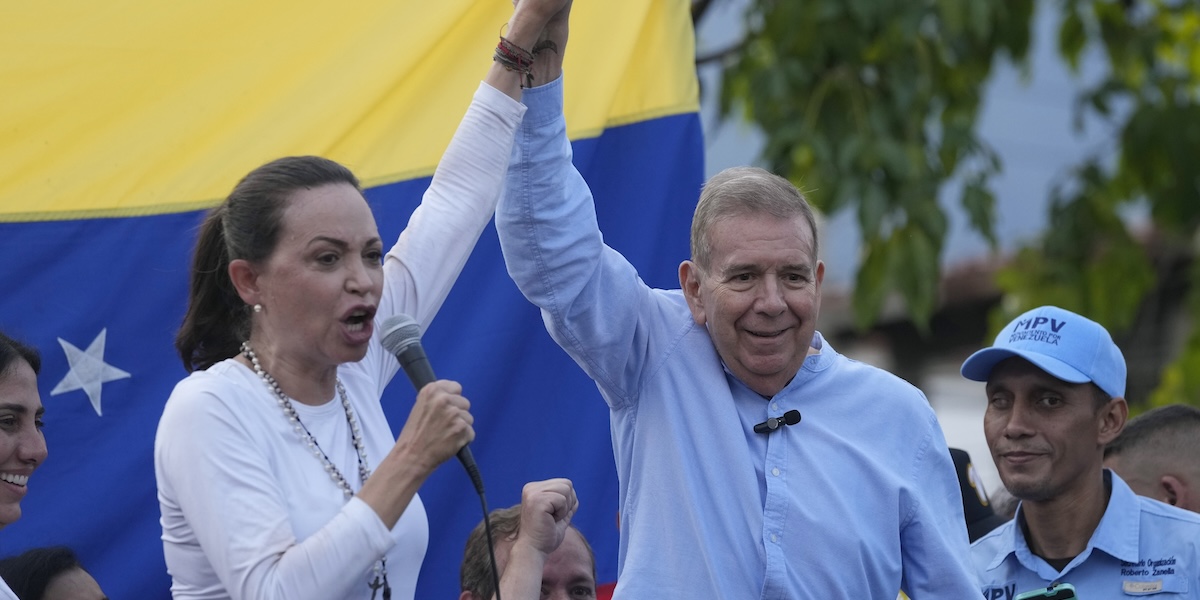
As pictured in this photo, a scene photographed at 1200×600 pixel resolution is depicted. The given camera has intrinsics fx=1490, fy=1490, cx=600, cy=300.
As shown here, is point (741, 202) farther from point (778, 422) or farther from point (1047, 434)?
point (1047, 434)

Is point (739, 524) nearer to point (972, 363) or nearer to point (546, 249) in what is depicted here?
point (546, 249)

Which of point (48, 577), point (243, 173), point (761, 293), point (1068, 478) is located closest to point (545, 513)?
point (761, 293)

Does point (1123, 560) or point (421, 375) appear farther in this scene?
point (1123, 560)

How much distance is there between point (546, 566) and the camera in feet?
11.7

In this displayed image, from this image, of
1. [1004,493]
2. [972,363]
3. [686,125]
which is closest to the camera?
[972,363]

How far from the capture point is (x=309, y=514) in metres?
2.78

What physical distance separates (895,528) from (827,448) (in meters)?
0.20

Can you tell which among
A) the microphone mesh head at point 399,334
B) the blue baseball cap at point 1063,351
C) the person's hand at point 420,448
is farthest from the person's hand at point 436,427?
the blue baseball cap at point 1063,351

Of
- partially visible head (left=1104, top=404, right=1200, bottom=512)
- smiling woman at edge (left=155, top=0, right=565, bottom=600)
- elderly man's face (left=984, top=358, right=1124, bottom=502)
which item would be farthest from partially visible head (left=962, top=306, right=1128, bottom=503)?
smiling woman at edge (left=155, top=0, right=565, bottom=600)

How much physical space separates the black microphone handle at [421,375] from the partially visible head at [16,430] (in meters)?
0.95

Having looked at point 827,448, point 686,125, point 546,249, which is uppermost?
point 686,125

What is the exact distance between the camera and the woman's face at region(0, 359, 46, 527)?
3.09 metres

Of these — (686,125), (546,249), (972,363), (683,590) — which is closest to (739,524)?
(683,590)

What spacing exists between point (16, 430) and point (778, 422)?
1594mm
